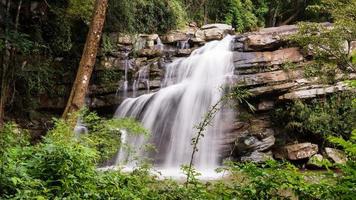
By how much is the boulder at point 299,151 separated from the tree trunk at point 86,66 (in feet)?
19.1

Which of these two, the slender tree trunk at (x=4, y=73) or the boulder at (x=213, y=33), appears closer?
the slender tree trunk at (x=4, y=73)

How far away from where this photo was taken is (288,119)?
1177 cm

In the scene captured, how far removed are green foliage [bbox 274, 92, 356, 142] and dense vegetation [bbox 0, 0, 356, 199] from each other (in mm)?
28

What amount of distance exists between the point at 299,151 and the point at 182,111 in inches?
136

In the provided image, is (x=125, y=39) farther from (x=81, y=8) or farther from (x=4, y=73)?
(x=4, y=73)

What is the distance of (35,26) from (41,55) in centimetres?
95

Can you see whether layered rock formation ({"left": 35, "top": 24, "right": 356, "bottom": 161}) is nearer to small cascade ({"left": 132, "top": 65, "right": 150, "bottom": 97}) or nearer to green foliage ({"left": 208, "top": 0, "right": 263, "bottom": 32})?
small cascade ({"left": 132, "top": 65, "right": 150, "bottom": 97})

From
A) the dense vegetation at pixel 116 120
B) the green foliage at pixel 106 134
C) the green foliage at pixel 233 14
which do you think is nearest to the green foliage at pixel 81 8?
the dense vegetation at pixel 116 120

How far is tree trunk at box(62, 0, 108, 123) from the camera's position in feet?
26.4

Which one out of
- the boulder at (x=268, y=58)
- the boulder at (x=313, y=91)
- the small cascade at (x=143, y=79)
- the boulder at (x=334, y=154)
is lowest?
the boulder at (x=334, y=154)

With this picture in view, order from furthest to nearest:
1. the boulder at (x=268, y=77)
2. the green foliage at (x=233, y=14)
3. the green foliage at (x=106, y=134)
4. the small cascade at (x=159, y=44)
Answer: the green foliage at (x=233, y=14) < the small cascade at (x=159, y=44) < the boulder at (x=268, y=77) < the green foliage at (x=106, y=134)

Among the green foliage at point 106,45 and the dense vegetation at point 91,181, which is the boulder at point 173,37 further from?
the dense vegetation at point 91,181

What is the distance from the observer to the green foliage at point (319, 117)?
455 inches

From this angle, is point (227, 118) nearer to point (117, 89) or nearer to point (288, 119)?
point (288, 119)
